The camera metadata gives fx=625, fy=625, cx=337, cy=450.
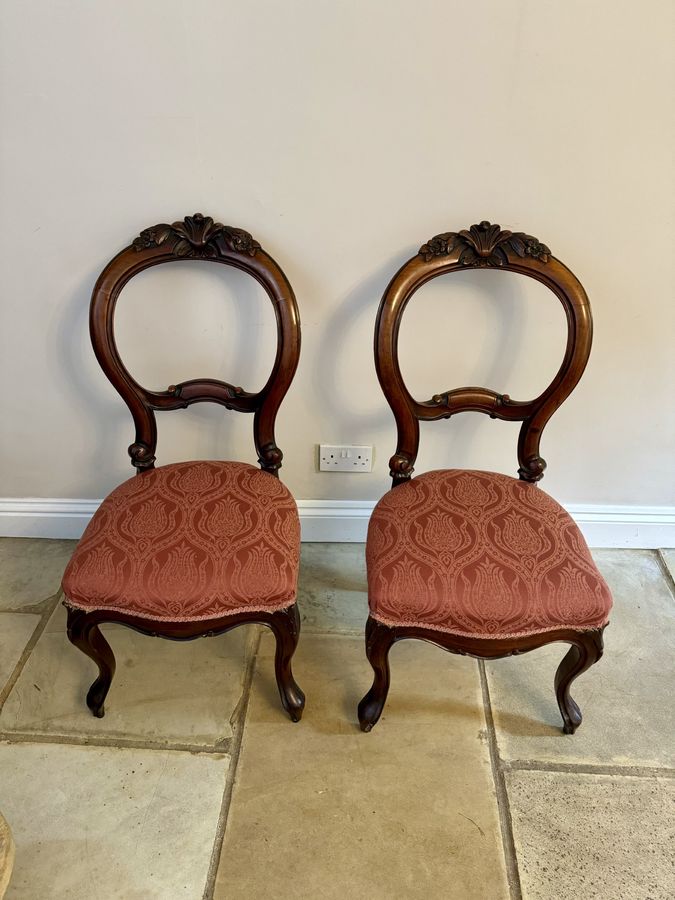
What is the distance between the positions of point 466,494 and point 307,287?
Result: 25.8 inches

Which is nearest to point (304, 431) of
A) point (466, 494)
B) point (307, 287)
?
point (307, 287)

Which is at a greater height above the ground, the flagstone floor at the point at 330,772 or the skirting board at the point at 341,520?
the skirting board at the point at 341,520

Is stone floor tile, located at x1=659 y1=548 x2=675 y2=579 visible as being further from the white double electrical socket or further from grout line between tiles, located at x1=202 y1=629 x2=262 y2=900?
grout line between tiles, located at x1=202 y1=629 x2=262 y2=900

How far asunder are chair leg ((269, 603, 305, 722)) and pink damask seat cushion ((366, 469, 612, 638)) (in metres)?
0.18

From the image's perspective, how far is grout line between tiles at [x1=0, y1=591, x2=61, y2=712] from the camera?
5.11ft

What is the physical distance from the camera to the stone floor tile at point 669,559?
1.94 metres

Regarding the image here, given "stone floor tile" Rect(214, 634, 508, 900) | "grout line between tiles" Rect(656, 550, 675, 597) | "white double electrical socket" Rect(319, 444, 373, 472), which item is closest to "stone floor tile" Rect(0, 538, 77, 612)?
"stone floor tile" Rect(214, 634, 508, 900)

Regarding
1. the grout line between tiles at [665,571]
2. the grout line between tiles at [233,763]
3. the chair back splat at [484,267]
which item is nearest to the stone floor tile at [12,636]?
the grout line between tiles at [233,763]

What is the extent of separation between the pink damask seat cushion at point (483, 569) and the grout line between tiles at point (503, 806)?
0.37m

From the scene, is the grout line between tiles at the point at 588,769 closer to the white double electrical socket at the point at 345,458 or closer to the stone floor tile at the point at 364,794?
Result: the stone floor tile at the point at 364,794

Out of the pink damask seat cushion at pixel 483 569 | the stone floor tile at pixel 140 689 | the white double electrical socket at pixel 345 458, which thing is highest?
the pink damask seat cushion at pixel 483 569

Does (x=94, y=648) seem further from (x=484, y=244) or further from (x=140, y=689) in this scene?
(x=484, y=244)

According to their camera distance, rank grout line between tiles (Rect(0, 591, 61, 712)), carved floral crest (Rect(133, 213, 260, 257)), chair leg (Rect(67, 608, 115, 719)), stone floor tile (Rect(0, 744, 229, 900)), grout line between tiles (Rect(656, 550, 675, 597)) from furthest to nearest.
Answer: grout line between tiles (Rect(656, 550, 675, 597))
grout line between tiles (Rect(0, 591, 61, 712))
carved floral crest (Rect(133, 213, 260, 257))
chair leg (Rect(67, 608, 115, 719))
stone floor tile (Rect(0, 744, 229, 900))

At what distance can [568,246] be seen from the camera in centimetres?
153
